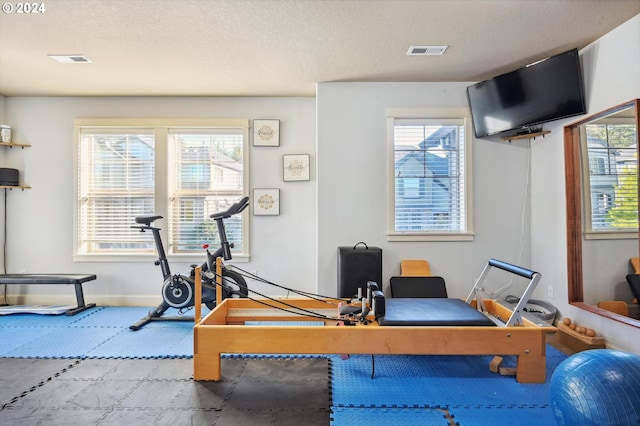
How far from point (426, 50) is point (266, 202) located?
8.31 feet

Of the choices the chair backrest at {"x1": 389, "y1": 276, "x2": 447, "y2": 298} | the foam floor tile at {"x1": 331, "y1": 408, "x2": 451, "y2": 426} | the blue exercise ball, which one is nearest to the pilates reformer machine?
the foam floor tile at {"x1": 331, "y1": 408, "x2": 451, "y2": 426}

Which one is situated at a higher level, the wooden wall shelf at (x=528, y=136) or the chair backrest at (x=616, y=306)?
the wooden wall shelf at (x=528, y=136)

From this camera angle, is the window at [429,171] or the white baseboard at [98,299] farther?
the white baseboard at [98,299]

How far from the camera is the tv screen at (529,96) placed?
312cm

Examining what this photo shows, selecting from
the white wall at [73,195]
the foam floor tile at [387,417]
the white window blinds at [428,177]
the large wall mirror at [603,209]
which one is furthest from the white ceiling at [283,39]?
the foam floor tile at [387,417]

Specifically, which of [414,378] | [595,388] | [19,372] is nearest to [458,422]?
[414,378]

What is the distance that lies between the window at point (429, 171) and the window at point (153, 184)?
200 centimetres

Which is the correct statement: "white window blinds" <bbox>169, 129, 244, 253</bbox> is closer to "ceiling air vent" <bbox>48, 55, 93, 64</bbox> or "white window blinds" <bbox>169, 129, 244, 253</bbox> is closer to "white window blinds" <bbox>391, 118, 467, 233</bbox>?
"ceiling air vent" <bbox>48, 55, 93, 64</bbox>

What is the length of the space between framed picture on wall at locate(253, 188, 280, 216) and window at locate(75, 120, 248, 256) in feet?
0.74

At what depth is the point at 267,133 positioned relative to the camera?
4.57 metres

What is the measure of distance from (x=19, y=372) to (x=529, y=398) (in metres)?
3.71

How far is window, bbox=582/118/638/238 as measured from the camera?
2.78 m

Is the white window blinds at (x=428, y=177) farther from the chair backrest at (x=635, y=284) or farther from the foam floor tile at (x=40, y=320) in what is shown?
the foam floor tile at (x=40, y=320)

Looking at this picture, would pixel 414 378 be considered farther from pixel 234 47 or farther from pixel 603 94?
pixel 234 47
